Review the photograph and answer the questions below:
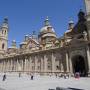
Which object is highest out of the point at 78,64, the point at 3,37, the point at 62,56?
the point at 3,37

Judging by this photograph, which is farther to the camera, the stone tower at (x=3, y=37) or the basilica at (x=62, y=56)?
the stone tower at (x=3, y=37)

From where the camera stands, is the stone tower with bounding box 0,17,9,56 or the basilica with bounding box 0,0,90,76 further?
the stone tower with bounding box 0,17,9,56

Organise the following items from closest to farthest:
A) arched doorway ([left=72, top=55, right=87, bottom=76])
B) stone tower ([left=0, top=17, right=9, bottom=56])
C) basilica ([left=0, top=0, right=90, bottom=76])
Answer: basilica ([left=0, top=0, right=90, bottom=76]) → arched doorway ([left=72, top=55, right=87, bottom=76]) → stone tower ([left=0, top=17, right=9, bottom=56])

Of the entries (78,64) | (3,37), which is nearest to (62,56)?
(78,64)

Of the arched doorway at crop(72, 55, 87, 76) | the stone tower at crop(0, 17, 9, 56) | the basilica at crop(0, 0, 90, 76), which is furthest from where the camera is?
the stone tower at crop(0, 17, 9, 56)

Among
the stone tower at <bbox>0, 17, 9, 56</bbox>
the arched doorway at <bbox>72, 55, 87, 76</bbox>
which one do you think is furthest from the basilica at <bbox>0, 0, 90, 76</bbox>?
the stone tower at <bbox>0, 17, 9, 56</bbox>

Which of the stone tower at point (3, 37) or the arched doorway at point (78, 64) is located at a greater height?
the stone tower at point (3, 37)

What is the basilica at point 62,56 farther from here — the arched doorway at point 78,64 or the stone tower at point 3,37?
the stone tower at point 3,37

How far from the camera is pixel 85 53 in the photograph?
37344mm

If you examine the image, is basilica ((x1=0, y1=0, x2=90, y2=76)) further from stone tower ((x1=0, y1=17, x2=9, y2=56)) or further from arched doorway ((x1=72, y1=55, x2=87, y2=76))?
stone tower ((x1=0, y1=17, x2=9, y2=56))

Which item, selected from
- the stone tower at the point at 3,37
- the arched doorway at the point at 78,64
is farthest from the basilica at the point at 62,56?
the stone tower at the point at 3,37

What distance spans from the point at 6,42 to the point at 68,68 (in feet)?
147

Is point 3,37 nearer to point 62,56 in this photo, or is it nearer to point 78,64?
point 62,56

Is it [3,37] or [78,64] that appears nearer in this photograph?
[78,64]
